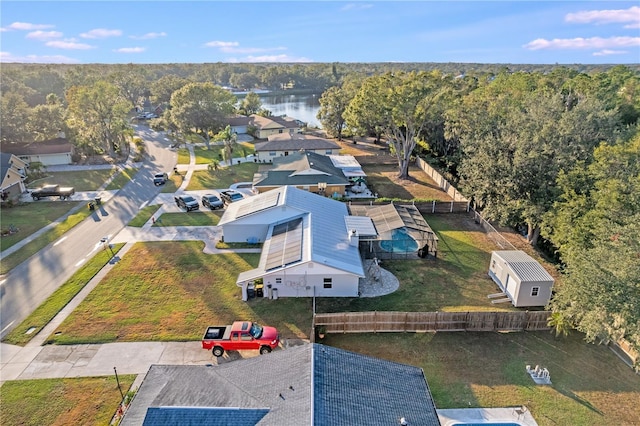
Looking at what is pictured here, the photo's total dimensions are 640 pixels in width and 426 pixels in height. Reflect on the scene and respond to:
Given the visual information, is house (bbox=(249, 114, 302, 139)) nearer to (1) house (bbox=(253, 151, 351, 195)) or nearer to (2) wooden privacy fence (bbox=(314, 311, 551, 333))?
(1) house (bbox=(253, 151, 351, 195))

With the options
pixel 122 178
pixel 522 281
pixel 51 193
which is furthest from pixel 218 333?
pixel 122 178

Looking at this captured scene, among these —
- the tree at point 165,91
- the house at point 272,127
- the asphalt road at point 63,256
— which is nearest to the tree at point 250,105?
the house at point 272,127

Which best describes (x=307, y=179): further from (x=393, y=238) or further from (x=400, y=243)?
(x=400, y=243)

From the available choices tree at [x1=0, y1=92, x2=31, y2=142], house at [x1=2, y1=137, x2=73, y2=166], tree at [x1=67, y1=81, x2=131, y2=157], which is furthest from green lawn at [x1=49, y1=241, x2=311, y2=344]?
tree at [x1=0, y1=92, x2=31, y2=142]

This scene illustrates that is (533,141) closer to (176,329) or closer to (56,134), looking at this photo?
(176,329)

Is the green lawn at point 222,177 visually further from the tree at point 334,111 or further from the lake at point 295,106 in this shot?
the lake at point 295,106

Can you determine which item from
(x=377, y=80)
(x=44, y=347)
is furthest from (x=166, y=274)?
(x=377, y=80)
